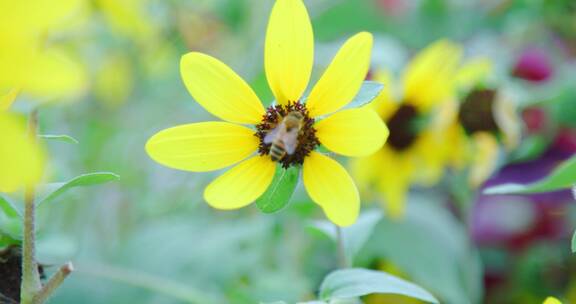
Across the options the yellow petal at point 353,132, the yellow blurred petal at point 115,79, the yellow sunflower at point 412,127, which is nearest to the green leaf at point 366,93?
the yellow petal at point 353,132

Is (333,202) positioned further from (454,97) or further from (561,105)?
(561,105)

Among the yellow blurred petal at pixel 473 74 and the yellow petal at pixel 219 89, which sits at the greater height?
the yellow blurred petal at pixel 473 74

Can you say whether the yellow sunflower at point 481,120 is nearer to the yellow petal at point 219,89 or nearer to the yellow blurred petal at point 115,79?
the yellow petal at point 219,89

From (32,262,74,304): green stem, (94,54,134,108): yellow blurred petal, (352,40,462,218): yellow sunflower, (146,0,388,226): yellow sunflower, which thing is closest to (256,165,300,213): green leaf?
(146,0,388,226): yellow sunflower

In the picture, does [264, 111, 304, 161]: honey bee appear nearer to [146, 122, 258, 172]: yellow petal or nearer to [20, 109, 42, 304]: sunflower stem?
[146, 122, 258, 172]: yellow petal

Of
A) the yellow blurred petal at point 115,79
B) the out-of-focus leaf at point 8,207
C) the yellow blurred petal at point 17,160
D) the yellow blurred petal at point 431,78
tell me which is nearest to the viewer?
the yellow blurred petal at point 17,160

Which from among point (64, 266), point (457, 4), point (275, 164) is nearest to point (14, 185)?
point (64, 266)

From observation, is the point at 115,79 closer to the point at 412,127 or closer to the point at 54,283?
the point at 412,127
